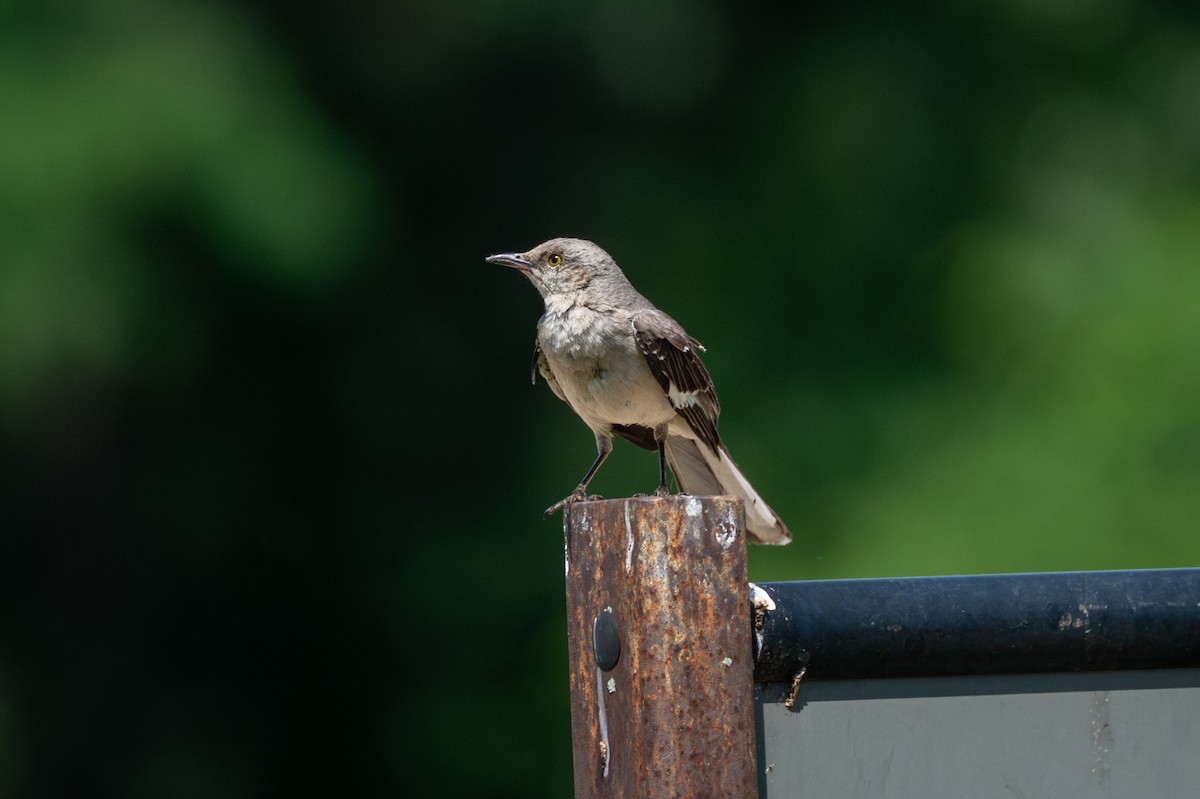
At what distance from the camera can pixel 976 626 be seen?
187cm

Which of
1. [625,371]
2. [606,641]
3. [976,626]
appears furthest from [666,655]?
[625,371]

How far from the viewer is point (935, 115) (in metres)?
8.84

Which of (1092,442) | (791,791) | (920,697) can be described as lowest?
(791,791)

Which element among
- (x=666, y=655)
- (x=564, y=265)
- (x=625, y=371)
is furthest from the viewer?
(x=564, y=265)

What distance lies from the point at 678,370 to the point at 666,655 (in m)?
2.63

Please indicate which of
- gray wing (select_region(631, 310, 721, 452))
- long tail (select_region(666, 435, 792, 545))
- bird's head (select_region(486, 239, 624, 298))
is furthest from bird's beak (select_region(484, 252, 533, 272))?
long tail (select_region(666, 435, 792, 545))

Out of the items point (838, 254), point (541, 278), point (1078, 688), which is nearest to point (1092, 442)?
point (838, 254)

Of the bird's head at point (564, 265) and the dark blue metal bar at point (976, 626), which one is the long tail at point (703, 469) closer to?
the bird's head at point (564, 265)

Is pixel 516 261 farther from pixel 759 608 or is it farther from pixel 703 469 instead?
pixel 759 608

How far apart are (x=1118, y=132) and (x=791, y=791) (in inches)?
299

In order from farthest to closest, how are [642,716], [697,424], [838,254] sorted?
[838,254] → [697,424] → [642,716]

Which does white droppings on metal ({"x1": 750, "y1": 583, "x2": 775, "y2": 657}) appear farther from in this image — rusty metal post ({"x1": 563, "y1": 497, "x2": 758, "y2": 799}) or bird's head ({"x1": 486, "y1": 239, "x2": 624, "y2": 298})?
bird's head ({"x1": 486, "y1": 239, "x2": 624, "y2": 298})

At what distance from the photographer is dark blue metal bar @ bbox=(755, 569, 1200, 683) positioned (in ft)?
6.04

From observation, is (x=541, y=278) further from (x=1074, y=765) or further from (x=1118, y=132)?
(x=1118, y=132)
